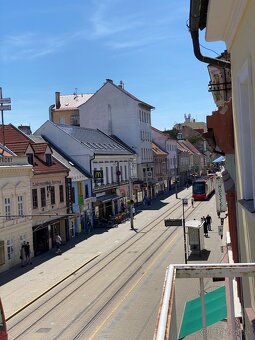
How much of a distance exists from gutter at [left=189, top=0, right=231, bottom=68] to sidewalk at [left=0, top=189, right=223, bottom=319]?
1695cm

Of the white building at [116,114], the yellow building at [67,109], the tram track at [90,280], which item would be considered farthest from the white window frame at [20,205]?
the yellow building at [67,109]

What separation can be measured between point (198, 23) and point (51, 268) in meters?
26.3

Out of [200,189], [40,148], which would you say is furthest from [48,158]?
[200,189]

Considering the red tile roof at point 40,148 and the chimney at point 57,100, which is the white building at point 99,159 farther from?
the chimney at point 57,100

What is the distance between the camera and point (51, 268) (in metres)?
30.1

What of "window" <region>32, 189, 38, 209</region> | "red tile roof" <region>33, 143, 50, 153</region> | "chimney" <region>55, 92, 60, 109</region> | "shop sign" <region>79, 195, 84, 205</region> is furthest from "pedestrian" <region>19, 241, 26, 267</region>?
"chimney" <region>55, 92, 60, 109</region>

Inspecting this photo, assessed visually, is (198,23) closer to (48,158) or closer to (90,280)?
(90,280)

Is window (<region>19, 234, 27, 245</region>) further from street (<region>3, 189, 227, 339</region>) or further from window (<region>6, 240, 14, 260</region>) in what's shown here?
street (<region>3, 189, 227, 339</region>)

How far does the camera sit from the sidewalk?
23.8 meters

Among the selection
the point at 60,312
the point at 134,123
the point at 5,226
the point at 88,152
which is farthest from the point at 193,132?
the point at 60,312

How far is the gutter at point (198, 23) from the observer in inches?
207

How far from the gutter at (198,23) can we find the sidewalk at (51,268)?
55.6ft

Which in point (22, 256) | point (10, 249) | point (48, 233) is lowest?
point (22, 256)

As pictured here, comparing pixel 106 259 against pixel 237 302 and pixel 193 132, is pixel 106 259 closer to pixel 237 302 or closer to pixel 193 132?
pixel 237 302
